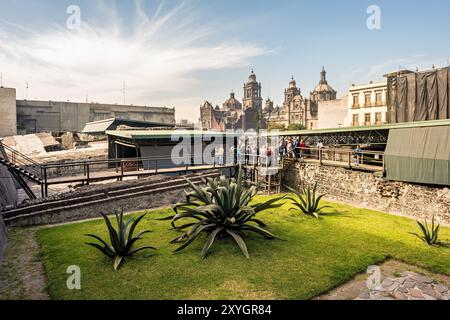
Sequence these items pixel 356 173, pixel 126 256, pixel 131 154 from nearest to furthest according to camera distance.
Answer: pixel 126 256 < pixel 356 173 < pixel 131 154

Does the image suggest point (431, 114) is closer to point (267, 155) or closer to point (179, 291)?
point (267, 155)

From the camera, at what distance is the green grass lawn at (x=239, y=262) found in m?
4.97

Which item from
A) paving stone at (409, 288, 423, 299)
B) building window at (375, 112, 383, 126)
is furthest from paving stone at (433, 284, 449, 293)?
building window at (375, 112, 383, 126)

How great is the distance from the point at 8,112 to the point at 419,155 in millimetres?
55201

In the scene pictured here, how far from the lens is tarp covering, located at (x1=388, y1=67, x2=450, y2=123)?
65.1ft

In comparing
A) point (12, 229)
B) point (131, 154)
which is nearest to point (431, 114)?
point (131, 154)

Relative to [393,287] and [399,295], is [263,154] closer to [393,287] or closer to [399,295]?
[393,287]

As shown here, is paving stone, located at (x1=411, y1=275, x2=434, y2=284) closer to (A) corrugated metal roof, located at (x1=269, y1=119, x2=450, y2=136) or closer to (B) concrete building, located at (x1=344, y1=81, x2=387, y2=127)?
(A) corrugated metal roof, located at (x1=269, y1=119, x2=450, y2=136)

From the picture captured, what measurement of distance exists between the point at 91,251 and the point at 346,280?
5698 millimetres

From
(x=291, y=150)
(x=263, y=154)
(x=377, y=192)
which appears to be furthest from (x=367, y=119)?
(x=377, y=192)

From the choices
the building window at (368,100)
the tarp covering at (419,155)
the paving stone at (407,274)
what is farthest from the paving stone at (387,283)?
the building window at (368,100)

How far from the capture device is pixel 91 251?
6.72m

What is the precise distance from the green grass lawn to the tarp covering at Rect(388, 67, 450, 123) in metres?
15.1
